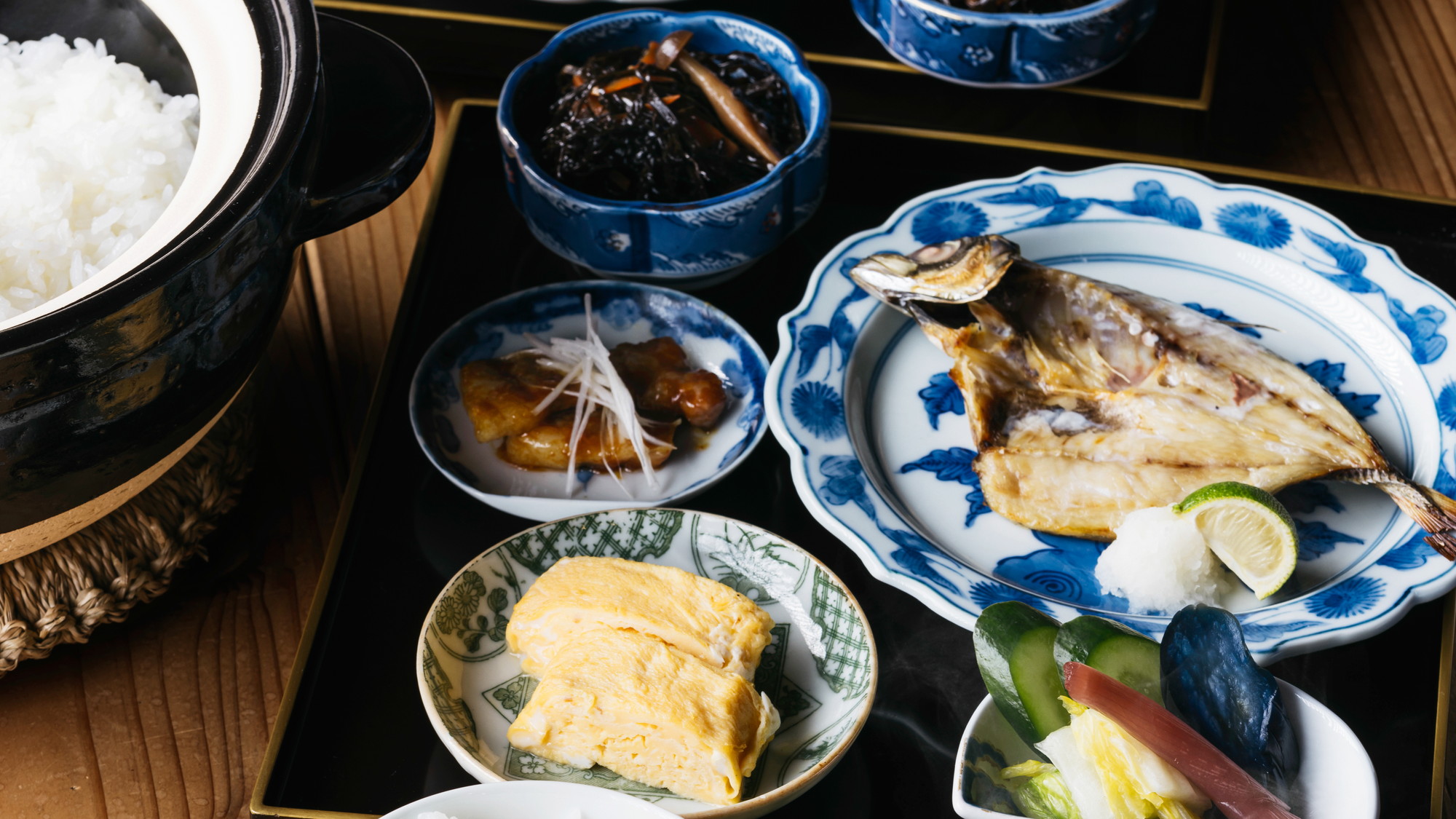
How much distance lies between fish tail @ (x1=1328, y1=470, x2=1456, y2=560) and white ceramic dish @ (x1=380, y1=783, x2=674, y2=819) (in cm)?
77

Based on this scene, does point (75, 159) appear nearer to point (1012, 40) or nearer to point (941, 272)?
point (941, 272)

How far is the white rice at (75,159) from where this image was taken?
98 cm

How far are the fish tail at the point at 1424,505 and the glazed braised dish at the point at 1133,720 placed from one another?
297mm

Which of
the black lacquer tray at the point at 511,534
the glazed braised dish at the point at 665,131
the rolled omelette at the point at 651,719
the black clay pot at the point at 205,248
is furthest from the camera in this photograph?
the glazed braised dish at the point at 665,131

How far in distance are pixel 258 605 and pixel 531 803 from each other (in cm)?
49

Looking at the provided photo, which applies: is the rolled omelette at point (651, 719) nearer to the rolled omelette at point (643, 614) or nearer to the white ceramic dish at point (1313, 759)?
the rolled omelette at point (643, 614)

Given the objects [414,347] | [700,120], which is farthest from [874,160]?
[414,347]

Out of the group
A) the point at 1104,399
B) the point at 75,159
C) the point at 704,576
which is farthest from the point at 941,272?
the point at 75,159

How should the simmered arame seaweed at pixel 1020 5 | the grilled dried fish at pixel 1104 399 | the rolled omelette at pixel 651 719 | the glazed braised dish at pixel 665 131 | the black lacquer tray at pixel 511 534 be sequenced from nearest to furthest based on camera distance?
the rolled omelette at pixel 651 719 → the black lacquer tray at pixel 511 534 → the grilled dried fish at pixel 1104 399 → the glazed braised dish at pixel 665 131 → the simmered arame seaweed at pixel 1020 5

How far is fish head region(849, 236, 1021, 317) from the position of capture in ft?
4.21

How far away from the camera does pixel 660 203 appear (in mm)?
1326

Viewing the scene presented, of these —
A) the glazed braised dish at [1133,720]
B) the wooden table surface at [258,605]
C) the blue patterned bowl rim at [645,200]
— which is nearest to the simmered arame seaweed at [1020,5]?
the blue patterned bowl rim at [645,200]

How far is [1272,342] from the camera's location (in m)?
1.35

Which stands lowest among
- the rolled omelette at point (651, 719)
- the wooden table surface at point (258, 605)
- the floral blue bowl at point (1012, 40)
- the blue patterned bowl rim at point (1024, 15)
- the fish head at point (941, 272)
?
the wooden table surface at point (258, 605)
